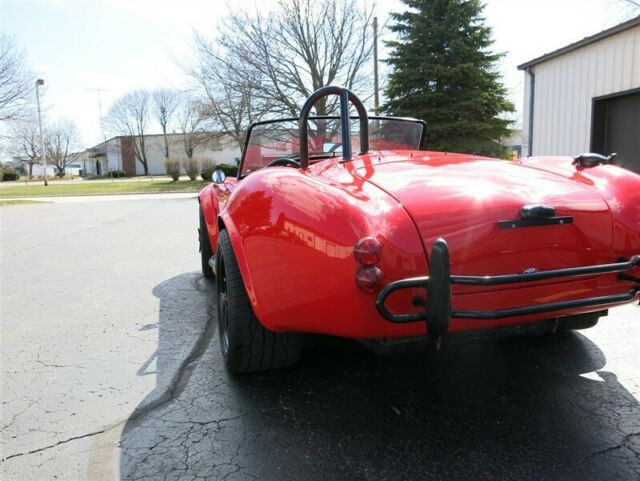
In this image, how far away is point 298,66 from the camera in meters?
24.6

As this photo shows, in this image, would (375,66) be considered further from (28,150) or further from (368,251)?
(28,150)

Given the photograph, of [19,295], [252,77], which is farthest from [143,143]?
[19,295]

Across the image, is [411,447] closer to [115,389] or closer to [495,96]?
[115,389]

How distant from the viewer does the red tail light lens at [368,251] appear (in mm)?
1849

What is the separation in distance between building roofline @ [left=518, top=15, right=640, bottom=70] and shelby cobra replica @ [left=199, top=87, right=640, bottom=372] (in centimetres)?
742

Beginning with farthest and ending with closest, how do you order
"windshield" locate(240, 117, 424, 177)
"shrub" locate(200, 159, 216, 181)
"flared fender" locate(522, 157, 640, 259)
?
1. "shrub" locate(200, 159, 216, 181)
2. "windshield" locate(240, 117, 424, 177)
3. "flared fender" locate(522, 157, 640, 259)

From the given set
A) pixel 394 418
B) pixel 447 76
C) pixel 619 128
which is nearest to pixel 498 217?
pixel 394 418

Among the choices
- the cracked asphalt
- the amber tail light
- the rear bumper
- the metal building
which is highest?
the metal building

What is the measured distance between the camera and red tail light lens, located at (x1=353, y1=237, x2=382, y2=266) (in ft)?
6.07

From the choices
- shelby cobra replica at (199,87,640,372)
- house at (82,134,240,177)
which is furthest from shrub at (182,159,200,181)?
shelby cobra replica at (199,87,640,372)

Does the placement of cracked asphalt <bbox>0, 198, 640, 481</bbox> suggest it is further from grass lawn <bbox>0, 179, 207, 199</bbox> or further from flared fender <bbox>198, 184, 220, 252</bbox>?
grass lawn <bbox>0, 179, 207, 199</bbox>

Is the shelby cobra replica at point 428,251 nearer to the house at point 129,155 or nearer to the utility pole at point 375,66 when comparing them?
the utility pole at point 375,66

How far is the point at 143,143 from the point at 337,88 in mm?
66230

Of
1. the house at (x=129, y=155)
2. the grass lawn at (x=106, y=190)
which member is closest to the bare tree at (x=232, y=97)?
the grass lawn at (x=106, y=190)
